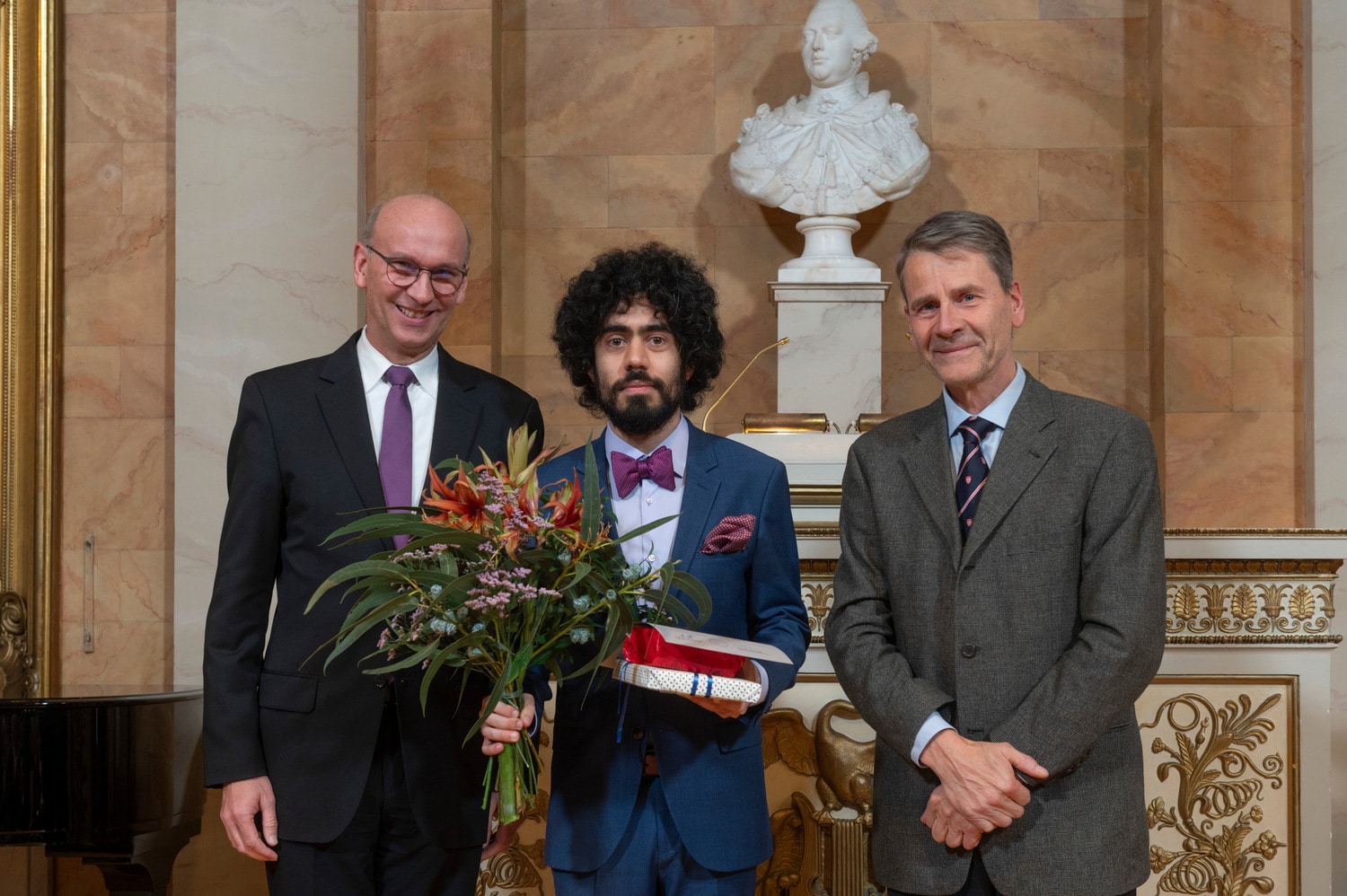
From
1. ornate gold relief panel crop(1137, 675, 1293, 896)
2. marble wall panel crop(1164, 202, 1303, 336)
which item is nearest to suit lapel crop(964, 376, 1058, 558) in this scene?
ornate gold relief panel crop(1137, 675, 1293, 896)

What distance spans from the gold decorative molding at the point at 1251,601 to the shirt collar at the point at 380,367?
2122 millimetres

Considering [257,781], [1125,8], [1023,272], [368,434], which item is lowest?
[257,781]

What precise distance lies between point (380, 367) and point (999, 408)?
1241 mm

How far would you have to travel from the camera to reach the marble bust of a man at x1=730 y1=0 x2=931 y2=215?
5.77 metres

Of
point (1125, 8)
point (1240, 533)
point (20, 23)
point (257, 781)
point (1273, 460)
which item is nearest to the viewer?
point (257, 781)

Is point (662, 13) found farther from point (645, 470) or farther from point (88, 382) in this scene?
point (645, 470)

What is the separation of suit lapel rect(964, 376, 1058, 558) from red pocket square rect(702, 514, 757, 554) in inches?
15.7

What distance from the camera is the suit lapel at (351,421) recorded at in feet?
8.32

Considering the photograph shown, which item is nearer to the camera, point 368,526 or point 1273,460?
point 368,526

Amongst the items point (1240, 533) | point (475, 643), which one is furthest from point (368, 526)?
point (1240, 533)

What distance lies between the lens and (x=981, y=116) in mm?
6418

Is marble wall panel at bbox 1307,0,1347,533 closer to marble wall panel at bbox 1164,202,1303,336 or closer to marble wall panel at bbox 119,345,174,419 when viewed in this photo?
marble wall panel at bbox 1164,202,1303,336

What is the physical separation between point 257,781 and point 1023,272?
4898mm

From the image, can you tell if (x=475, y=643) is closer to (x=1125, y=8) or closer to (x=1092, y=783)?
(x=1092, y=783)
